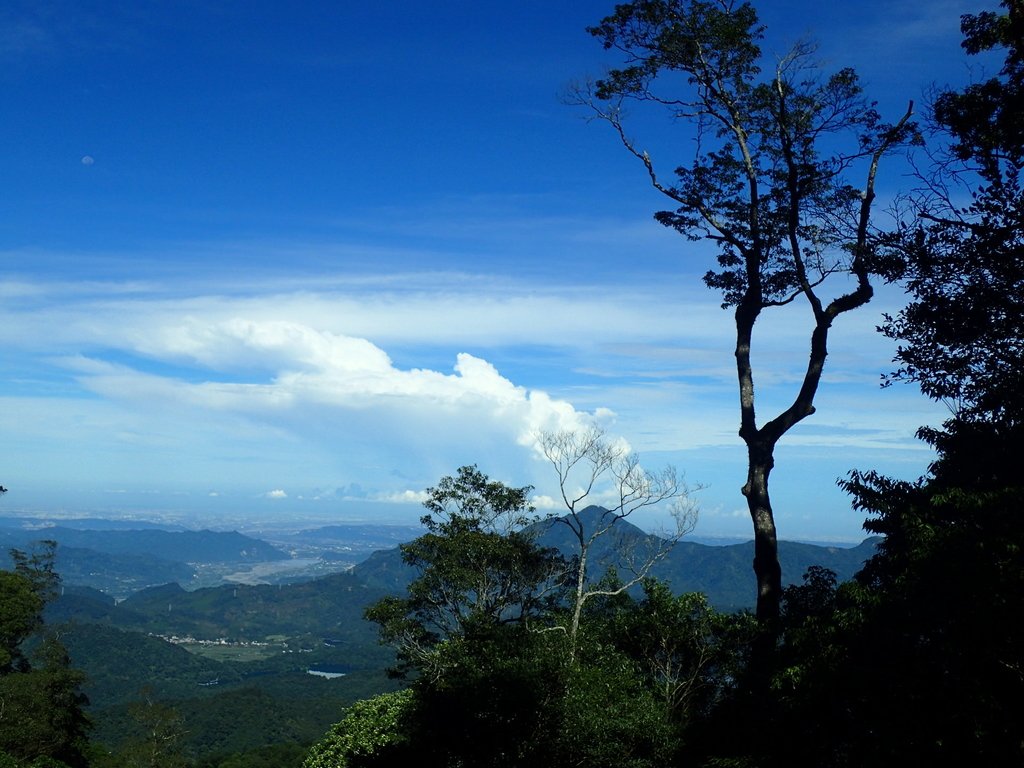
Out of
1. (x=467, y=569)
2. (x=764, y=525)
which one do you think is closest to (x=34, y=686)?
(x=467, y=569)

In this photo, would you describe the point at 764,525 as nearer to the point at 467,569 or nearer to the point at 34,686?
the point at 467,569

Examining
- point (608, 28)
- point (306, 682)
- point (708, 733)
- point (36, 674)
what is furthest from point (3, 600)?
point (306, 682)

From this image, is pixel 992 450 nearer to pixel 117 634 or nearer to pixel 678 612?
pixel 678 612

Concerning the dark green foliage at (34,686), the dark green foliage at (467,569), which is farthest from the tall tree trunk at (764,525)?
the dark green foliage at (34,686)

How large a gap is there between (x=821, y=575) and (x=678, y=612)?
162 inches

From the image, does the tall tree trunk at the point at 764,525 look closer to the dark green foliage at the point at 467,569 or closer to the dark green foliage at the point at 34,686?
the dark green foliage at the point at 467,569

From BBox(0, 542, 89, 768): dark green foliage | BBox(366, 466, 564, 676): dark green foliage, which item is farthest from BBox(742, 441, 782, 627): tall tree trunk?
BBox(0, 542, 89, 768): dark green foliage

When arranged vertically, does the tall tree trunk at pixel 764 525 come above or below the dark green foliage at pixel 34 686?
above

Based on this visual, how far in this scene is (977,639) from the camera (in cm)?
751

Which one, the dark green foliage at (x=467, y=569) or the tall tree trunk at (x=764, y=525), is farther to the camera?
the dark green foliage at (x=467, y=569)

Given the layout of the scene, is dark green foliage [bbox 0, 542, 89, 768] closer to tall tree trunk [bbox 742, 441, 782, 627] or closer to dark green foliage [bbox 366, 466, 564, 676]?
dark green foliage [bbox 366, 466, 564, 676]

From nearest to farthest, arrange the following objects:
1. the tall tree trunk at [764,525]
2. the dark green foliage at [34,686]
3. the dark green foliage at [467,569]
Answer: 1. the tall tree trunk at [764,525]
2. the dark green foliage at [467,569]
3. the dark green foliage at [34,686]

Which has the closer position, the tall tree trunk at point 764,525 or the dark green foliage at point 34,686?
the tall tree trunk at point 764,525

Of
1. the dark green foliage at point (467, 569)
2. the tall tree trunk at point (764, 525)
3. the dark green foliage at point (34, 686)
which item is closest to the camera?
the tall tree trunk at point (764, 525)
